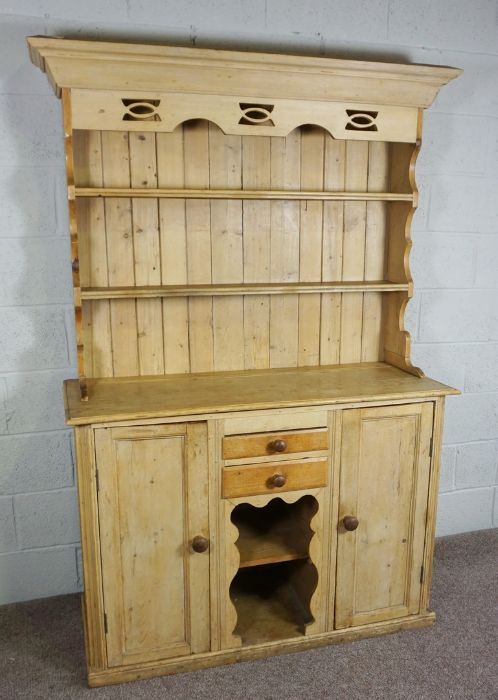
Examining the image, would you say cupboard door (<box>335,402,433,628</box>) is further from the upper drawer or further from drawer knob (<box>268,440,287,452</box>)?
drawer knob (<box>268,440,287,452</box>)

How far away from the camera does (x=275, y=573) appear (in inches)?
96.3

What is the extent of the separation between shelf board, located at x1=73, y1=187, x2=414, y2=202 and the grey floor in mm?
1524

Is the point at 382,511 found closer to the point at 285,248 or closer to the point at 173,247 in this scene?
the point at 285,248

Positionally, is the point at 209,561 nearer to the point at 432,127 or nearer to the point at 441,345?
the point at 441,345

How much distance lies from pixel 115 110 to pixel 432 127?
4.20ft

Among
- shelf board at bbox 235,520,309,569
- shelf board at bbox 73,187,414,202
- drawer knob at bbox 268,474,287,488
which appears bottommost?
shelf board at bbox 235,520,309,569

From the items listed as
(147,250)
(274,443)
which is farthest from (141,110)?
(274,443)

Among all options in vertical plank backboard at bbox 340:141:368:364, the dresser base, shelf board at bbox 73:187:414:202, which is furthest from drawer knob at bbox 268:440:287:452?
shelf board at bbox 73:187:414:202

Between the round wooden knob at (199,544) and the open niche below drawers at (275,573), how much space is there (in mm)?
180

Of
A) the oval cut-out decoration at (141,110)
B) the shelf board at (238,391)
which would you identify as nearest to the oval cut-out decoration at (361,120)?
the oval cut-out decoration at (141,110)

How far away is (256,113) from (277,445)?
42.8 inches

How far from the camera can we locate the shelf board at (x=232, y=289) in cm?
200

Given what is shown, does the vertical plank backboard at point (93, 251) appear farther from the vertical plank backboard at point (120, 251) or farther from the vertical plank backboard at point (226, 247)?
the vertical plank backboard at point (226, 247)

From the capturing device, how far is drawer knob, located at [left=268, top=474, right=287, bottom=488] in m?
1.99
